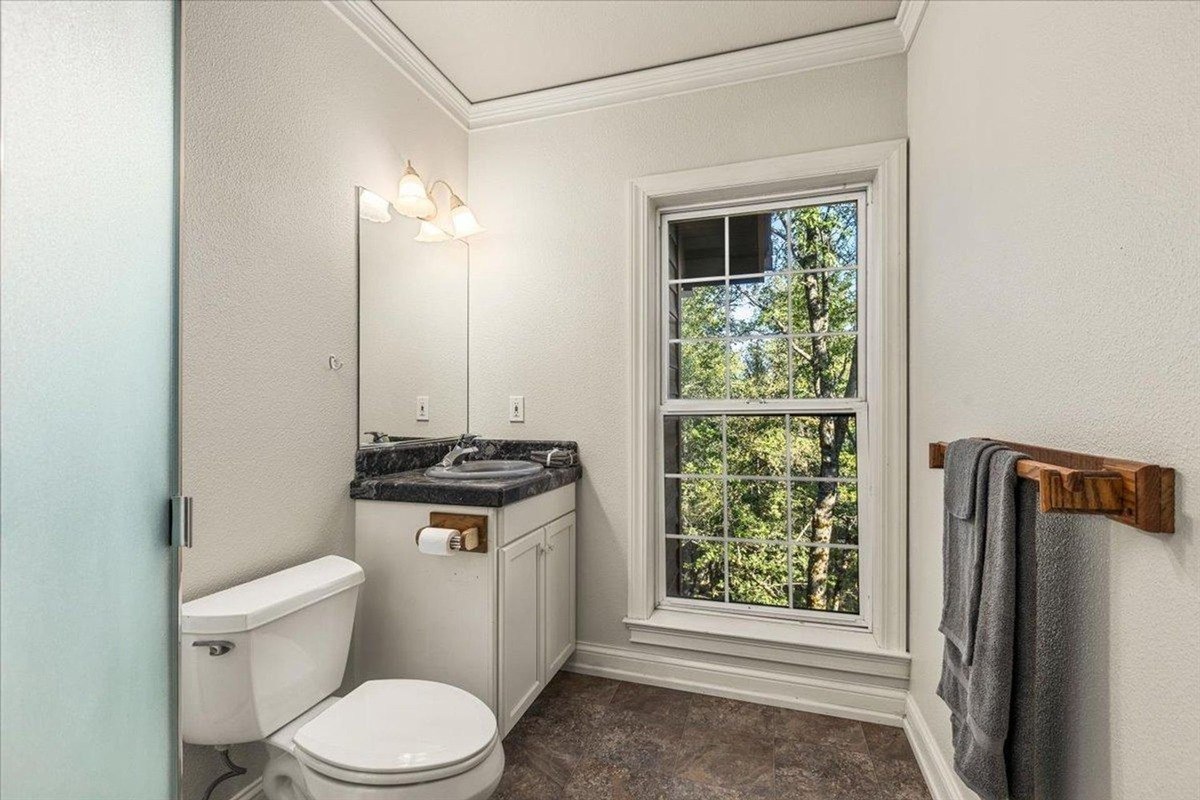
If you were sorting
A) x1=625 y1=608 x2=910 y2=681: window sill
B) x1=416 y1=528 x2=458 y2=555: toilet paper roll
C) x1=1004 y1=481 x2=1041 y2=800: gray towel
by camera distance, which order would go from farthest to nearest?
x1=625 y1=608 x2=910 y2=681: window sill < x1=416 y1=528 x2=458 y2=555: toilet paper roll < x1=1004 y1=481 x2=1041 y2=800: gray towel

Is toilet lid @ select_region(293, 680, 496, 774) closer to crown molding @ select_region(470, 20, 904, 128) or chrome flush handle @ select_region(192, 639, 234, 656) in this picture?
chrome flush handle @ select_region(192, 639, 234, 656)

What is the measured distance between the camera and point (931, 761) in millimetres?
1669

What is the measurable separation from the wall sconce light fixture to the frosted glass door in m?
1.30

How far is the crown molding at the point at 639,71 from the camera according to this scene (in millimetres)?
1955

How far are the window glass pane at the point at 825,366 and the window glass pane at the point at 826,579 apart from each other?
0.64 metres

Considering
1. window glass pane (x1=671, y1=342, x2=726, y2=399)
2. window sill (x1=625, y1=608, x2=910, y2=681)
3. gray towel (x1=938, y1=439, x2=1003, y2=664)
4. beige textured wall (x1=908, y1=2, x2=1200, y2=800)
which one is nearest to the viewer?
beige textured wall (x1=908, y1=2, x2=1200, y2=800)

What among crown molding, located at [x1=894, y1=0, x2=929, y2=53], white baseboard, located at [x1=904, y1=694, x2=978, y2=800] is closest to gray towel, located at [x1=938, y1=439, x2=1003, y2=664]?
white baseboard, located at [x1=904, y1=694, x2=978, y2=800]

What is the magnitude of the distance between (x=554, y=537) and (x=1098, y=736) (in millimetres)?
1589

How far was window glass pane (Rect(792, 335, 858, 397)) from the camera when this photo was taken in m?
2.18

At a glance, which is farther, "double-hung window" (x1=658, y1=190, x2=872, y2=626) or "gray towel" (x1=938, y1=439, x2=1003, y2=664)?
"double-hung window" (x1=658, y1=190, x2=872, y2=626)

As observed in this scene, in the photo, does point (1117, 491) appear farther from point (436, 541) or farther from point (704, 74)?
point (704, 74)

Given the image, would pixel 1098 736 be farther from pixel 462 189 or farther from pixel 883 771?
pixel 462 189

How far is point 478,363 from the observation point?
2525 millimetres

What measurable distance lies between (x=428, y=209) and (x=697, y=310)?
3.83 feet
